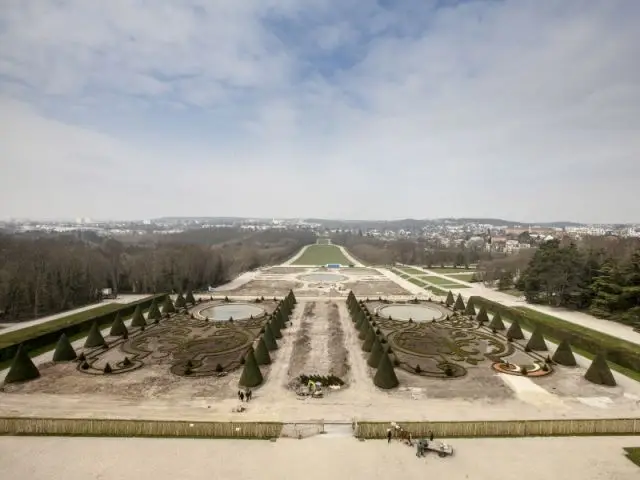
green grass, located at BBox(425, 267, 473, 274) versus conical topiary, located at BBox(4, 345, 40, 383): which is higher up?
conical topiary, located at BBox(4, 345, 40, 383)

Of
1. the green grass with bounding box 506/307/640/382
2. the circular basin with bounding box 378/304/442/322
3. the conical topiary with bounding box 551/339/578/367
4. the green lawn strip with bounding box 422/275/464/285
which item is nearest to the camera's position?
the green grass with bounding box 506/307/640/382

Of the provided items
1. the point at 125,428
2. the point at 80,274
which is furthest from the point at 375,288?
the point at 125,428

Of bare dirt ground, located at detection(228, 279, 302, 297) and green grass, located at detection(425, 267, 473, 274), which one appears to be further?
green grass, located at detection(425, 267, 473, 274)

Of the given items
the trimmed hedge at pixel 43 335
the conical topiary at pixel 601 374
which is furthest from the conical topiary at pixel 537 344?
the trimmed hedge at pixel 43 335

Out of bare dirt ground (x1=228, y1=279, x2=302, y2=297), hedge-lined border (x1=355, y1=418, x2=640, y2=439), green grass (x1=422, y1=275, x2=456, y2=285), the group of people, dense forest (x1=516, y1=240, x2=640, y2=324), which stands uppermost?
dense forest (x1=516, y1=240, x2=640, y2=324)

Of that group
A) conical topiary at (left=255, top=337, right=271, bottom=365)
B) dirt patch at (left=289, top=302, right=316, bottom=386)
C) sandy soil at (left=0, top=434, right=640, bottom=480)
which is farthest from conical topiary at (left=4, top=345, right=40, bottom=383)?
dirt patch at (left=289, top=302, right=316, bottom=386)

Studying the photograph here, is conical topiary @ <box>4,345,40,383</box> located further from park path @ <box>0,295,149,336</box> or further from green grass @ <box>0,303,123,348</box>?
park path @ <box>0,295,149,336</box>
